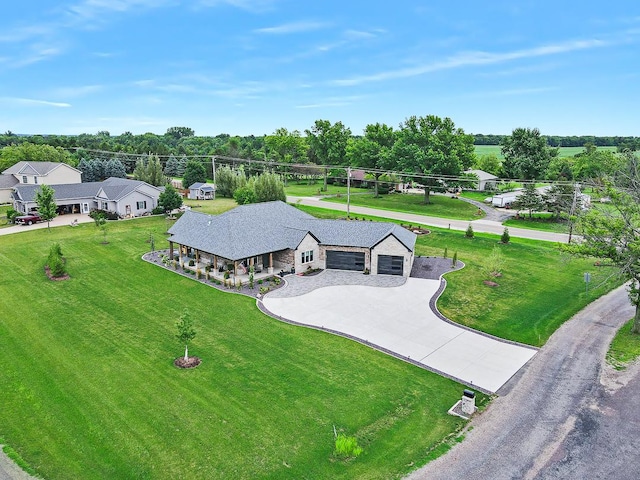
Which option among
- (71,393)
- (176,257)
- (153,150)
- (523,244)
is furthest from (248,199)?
(153,150)

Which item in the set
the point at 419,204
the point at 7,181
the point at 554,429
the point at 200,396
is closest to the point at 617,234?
the point at 554,429

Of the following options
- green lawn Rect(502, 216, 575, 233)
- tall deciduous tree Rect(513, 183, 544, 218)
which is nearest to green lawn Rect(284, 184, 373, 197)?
tall deciduous tree Rect(513, 183, 544, 218)

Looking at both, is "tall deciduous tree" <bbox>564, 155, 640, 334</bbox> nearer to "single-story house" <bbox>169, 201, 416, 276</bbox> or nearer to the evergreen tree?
"single-story house" <bbox>169, 201, 416, 276</bbox>

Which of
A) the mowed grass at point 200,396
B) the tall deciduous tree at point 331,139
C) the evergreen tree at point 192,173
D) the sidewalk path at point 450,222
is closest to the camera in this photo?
the mowed grass at point 200,396

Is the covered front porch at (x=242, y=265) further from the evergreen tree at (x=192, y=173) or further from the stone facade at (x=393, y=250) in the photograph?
the evergreen tree at (x=192, y=173)

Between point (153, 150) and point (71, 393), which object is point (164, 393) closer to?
point (71, 393)

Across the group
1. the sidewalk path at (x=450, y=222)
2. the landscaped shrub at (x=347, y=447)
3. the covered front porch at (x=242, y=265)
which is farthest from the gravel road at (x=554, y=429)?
the sidewalk path at (x=450, y=222)

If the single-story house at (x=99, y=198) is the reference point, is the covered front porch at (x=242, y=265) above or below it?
below
